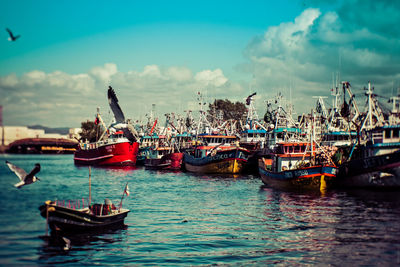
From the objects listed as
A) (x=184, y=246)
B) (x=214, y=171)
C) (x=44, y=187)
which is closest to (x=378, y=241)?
(x=184, y=246)

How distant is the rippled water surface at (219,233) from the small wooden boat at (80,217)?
61 cm

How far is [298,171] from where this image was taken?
4378cm

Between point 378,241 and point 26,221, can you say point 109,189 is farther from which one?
point 378,241

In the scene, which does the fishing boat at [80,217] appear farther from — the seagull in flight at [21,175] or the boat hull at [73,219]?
the seagull in flight at [21,175]

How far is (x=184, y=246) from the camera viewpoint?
80.8 feet

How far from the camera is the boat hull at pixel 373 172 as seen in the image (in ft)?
136

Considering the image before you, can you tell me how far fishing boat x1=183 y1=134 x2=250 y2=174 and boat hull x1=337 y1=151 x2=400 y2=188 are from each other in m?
24.4

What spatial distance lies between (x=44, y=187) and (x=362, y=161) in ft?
106

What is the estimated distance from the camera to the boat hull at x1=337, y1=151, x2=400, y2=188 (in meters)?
41.6

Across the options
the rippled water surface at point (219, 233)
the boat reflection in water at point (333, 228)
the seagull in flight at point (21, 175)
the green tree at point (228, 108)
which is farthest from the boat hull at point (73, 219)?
the green tree at point (228, 108)

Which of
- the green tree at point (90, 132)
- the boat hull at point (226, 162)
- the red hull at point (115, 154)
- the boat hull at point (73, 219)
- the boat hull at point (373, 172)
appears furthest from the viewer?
the green tree at point (90, 132)

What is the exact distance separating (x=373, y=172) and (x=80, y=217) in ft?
103

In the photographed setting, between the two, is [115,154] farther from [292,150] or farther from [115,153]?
[292,150]

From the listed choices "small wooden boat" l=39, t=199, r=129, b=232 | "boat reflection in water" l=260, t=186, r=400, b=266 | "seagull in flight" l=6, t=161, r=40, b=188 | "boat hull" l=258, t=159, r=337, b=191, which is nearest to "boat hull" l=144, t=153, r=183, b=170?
"boat hull" l=258, t=159, r=337, b=191
